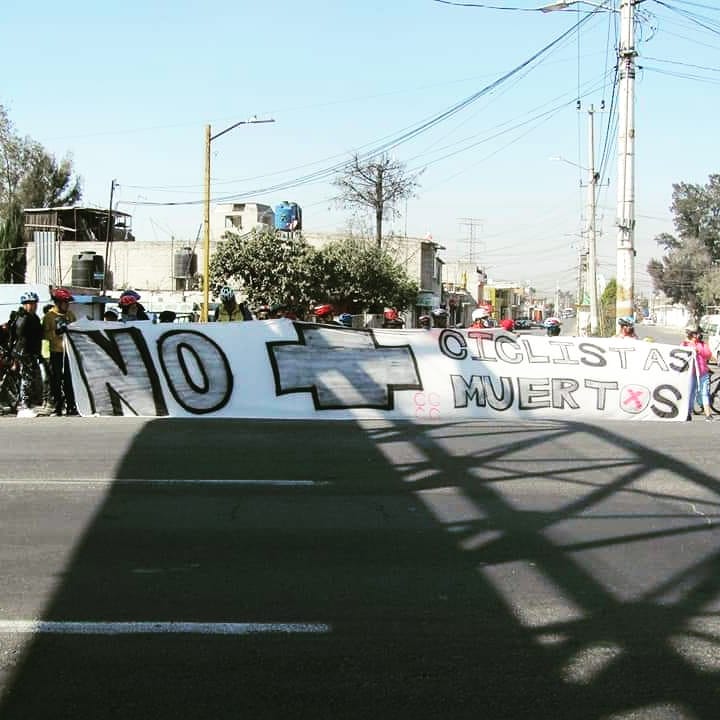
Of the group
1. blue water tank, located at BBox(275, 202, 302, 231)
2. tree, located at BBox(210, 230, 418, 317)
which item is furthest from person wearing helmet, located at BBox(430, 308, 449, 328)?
blue water tank, located at BBox(275, 202, 302, 231)

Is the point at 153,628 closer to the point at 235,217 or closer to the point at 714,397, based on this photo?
the point at 714,397

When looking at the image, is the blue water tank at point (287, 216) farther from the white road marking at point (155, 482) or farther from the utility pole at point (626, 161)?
the white road marking at point (155, 482)

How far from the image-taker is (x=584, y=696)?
13.6 ft

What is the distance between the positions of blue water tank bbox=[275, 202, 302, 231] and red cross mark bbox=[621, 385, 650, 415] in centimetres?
4265

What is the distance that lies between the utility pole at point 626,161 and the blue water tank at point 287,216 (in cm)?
3545

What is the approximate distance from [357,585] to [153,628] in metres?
1.30

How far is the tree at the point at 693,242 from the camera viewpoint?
10981cm

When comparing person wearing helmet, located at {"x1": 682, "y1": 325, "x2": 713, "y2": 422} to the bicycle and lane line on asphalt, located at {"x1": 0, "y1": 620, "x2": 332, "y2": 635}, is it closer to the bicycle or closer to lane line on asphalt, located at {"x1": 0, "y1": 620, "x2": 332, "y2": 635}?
the bicycle

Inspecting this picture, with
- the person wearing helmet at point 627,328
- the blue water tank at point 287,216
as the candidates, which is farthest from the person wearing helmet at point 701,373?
the blue water tank at point 287,216

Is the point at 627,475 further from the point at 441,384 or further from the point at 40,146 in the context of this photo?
the point at 40,146

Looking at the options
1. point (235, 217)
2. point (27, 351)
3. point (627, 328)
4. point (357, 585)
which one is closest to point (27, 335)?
point (27, 351)

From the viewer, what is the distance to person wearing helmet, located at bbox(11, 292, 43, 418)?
13.8 m

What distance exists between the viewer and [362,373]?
543 inches

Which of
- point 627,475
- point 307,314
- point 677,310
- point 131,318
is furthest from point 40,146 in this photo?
point 677,310
